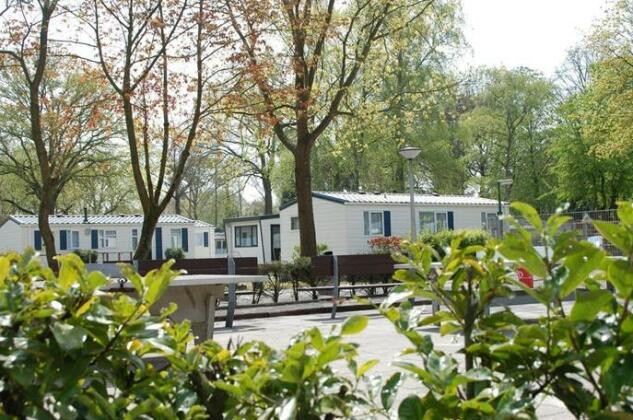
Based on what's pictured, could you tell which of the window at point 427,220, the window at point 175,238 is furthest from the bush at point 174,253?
the window at point 427,220

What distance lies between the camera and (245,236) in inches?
1617

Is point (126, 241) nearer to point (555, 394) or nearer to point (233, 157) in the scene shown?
point (233, 157)

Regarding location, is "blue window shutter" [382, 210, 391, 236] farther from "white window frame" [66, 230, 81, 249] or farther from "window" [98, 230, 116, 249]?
"white window frame" [66, 230, 81, 249]

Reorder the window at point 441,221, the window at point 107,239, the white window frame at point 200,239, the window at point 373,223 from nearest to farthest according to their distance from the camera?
the window at point 373,223 < the window at point 441,221 < the window at point 107,239 < the white window frame at point 200,239

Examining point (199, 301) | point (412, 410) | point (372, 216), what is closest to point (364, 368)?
point (412, 410)

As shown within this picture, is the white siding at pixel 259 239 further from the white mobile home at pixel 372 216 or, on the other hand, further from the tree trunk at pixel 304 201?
the tree trunk at pixel 304 201

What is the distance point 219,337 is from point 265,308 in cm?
444

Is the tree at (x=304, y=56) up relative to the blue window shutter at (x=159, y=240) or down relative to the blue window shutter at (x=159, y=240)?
up

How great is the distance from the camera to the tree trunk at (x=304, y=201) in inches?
971

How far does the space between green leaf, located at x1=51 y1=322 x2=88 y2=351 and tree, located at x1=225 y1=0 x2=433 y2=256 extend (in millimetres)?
17104

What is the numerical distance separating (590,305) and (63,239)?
45.8 metres

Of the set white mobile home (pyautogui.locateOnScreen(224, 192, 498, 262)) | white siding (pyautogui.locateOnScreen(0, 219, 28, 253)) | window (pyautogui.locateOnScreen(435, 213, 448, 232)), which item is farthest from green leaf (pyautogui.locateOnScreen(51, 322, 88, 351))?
white siding (pyautogui.locateOnScreen(0, 219, 28, 253))

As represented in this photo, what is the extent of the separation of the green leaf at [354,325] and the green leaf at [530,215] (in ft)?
0.96

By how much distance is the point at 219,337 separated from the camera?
35.2ft
